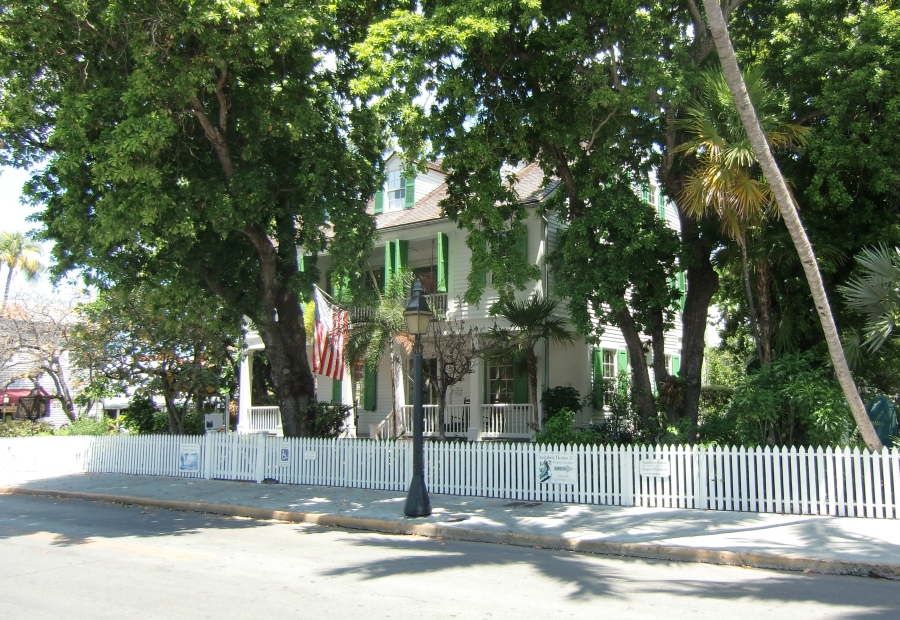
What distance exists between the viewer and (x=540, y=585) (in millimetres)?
7492

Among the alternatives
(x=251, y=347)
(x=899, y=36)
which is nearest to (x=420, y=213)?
(x=251, y=347)

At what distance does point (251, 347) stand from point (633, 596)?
1963 cm

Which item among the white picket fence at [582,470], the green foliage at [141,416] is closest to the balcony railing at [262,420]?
the green foliage at [141,416]

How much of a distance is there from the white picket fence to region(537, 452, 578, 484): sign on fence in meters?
0.02

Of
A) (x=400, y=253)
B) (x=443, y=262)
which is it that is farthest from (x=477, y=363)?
(x=400, y=253)

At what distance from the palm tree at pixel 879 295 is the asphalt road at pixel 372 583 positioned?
4997 mm

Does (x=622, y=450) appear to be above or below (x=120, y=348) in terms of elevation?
below

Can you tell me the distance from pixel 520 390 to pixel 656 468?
8276 mm

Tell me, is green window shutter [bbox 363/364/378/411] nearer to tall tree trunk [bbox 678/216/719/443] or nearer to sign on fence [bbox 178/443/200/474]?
sign on fence [bbox 178/443/200/474]

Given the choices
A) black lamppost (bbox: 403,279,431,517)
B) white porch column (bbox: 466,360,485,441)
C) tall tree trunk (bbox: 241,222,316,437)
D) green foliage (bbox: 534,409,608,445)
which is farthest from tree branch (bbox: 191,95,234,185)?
white porch column (bbox: 466,360,485,441)

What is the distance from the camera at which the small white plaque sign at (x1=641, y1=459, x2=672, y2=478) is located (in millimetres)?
12086

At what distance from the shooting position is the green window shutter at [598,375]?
800 inches

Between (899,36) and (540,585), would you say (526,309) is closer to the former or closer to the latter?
(899,36)

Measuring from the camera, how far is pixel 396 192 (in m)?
A: 23.8
